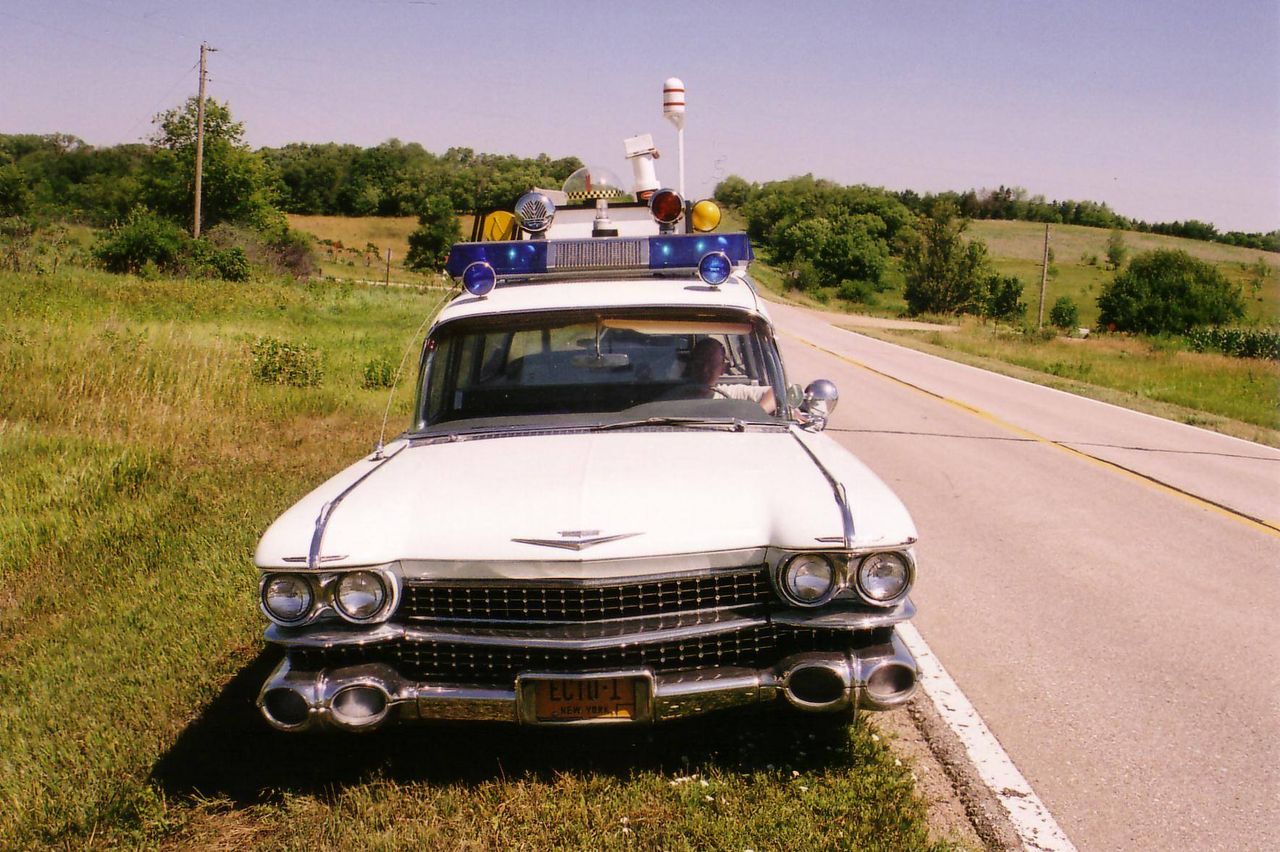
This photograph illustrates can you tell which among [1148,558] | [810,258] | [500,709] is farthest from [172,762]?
[810,258]

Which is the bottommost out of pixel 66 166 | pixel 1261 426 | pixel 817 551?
pixel 1261 426

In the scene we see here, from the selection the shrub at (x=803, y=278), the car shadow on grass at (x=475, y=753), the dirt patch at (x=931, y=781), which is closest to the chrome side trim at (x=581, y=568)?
the car shadow on grass at (x=475, y=753)

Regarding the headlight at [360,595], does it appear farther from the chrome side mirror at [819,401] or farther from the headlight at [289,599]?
the chrome side mirror at [819,401]

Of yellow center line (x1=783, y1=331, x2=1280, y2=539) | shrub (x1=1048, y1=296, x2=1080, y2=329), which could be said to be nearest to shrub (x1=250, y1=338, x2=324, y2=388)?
yellow center line (x1=783, y1=331, x2=1280, y2=539)

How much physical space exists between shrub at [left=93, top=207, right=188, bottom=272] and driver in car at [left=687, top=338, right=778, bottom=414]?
3897cm

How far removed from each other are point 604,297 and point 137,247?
130 ft

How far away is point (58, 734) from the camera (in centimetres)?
415

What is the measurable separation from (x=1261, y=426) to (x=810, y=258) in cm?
7688

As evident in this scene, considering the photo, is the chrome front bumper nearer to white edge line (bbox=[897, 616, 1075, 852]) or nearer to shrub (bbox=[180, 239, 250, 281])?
white edge line (bbox=[897, 616, 1075, 852])

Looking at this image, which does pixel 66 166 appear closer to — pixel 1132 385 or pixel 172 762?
pixel 1132 385

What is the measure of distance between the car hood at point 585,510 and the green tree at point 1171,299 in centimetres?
7553

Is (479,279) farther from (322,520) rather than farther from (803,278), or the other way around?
(803,278)

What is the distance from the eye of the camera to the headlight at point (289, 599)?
128 inches

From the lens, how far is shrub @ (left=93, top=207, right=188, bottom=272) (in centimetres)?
3844
